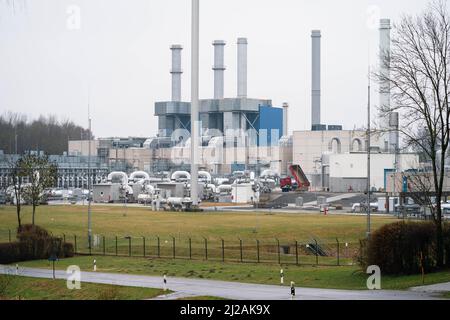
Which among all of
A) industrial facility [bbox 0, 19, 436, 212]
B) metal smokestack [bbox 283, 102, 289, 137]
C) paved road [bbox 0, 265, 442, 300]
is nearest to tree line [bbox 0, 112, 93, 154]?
industrial facility [bbox 0, 19, 436, 212]

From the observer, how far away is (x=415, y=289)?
3109 centimetres

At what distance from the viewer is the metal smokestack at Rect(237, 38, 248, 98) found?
163 meters

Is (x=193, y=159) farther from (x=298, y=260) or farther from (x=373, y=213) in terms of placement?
(x=298, y=260)

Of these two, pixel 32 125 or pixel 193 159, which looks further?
pixel 32 125

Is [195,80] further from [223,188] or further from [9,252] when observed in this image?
[9,252]

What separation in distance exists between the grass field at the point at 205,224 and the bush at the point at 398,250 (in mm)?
21622

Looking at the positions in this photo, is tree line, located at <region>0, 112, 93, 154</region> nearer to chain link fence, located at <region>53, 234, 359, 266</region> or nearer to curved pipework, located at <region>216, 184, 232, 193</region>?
curved pipework, located at <region>216, 184, 232, 193</region>

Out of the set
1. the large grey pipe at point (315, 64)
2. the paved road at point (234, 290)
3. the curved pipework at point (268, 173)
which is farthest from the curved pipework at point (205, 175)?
the paved road at point (234, 290)

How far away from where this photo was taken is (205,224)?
2835 inches

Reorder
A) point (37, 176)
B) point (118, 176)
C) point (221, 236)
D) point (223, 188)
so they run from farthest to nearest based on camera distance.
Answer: point (118, 176), point (223, 188), point (37, 176), point (221, 236)

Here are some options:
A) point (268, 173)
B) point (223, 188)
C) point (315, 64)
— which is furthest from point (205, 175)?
point (315, 64)

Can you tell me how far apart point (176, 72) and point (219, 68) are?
29.3ft

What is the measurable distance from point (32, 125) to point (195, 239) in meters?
100
